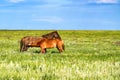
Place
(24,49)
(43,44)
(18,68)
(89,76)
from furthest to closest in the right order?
(24,49) → (43,44) → (18,68) → (89,76)

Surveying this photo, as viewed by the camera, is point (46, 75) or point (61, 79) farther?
point (46, 75)

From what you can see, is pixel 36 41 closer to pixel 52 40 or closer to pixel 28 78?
pixel 52 40

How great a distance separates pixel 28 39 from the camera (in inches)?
885

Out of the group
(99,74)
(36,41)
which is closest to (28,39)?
(36,41)

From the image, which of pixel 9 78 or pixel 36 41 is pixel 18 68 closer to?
pixel 9 78

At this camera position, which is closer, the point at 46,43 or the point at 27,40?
the point at 46,43

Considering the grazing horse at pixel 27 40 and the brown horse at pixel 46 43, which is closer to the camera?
the brown horse at pixel 46 43

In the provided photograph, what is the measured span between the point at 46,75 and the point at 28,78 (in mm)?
723

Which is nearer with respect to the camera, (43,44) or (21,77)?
(21,77)

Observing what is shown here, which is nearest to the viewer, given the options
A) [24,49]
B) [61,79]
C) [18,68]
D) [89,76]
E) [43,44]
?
[61,79]

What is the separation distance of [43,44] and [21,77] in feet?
40.3

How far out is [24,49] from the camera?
23281mm

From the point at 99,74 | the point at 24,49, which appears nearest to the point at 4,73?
the point at 99,74

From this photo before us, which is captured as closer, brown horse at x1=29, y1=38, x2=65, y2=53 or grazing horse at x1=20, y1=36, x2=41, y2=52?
brown horse at x1=29, y1=38, x2=65, y2=53
